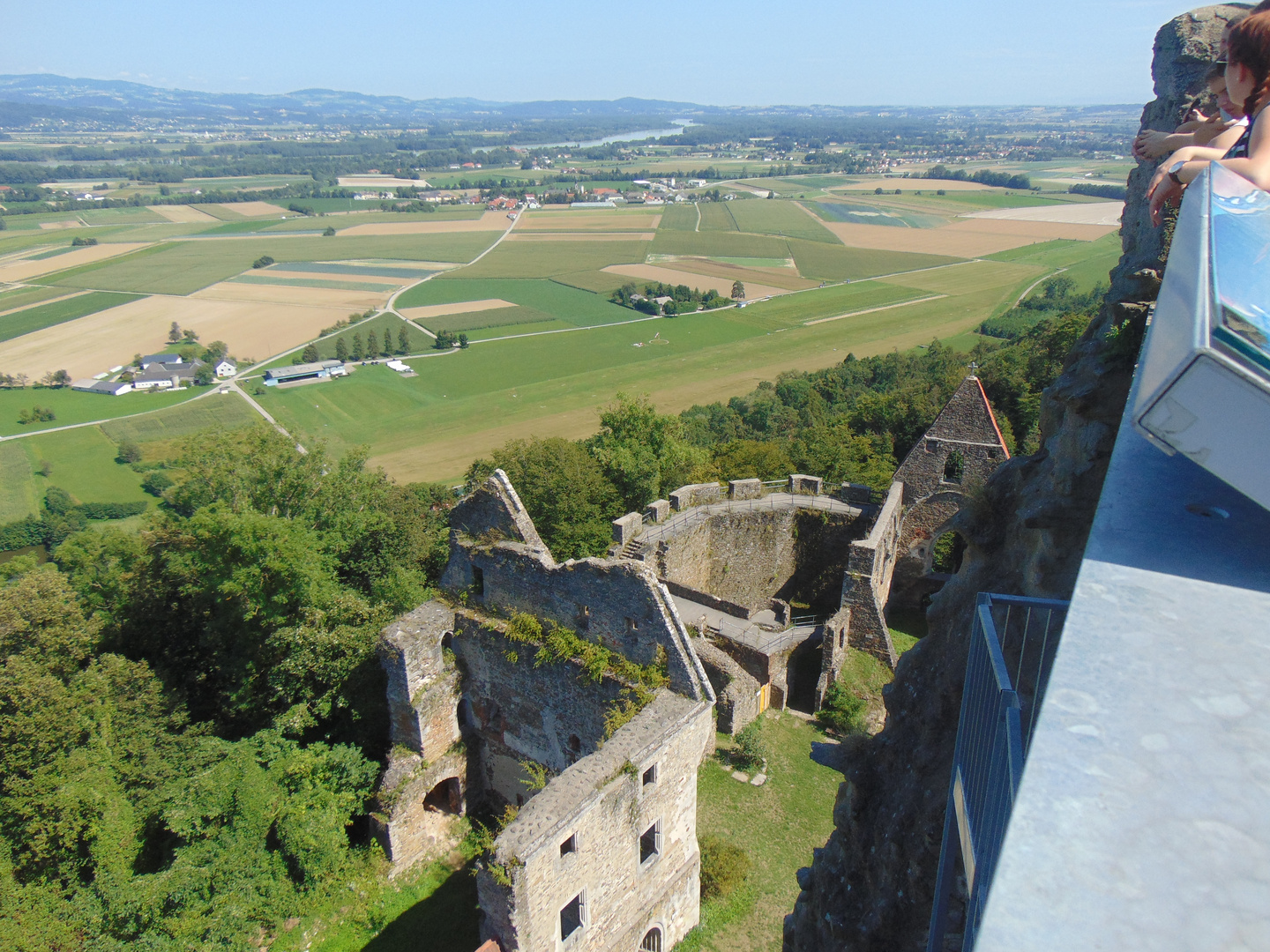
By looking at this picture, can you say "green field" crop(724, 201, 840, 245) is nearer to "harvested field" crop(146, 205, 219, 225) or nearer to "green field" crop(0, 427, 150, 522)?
"green field" crop(0, 427, 150, 522)

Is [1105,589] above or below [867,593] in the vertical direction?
above

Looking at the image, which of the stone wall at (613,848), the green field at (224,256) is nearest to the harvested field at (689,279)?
the green field at (224,256)

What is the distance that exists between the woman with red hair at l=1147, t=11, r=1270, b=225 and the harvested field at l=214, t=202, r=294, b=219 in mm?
178922

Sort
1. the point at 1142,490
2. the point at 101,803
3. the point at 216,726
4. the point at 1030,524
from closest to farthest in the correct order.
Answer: the point at 1142,490
the point at 1030,524
the point at 101,803
the point at 216,726

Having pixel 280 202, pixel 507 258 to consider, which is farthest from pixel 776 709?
pixel 280 202

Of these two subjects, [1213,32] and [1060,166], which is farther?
[1060,166]

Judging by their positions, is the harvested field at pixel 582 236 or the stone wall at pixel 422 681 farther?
the harvested field at pixel 582 236

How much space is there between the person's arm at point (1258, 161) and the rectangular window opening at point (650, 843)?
36.7 ft

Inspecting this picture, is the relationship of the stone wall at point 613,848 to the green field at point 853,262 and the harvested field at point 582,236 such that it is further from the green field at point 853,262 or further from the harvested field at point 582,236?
the harvested field at point 582,236

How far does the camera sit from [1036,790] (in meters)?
1.74

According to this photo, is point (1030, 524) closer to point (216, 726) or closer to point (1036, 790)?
point (1036, 790)

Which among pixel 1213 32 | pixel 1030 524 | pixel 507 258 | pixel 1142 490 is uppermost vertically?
pixel 1213 32

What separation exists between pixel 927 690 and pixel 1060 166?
21768cm

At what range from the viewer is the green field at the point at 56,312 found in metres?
79.8
